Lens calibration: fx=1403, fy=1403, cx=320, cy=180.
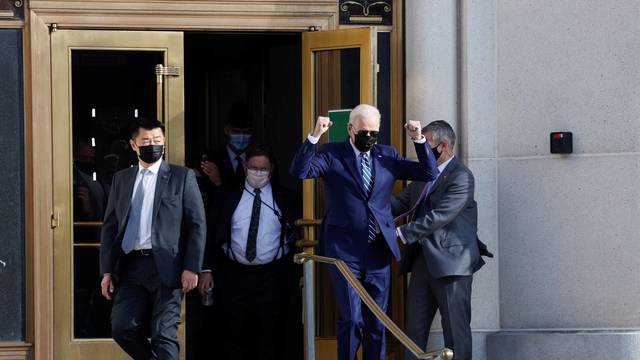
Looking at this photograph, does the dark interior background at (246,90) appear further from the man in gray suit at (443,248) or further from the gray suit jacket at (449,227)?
the gray suit jacket at (449,227)

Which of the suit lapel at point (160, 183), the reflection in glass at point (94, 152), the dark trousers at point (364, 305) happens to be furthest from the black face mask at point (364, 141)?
Answer: the reflection in glass at point (94, 152)

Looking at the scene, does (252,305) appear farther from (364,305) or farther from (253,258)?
(364,305)

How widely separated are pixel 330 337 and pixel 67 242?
2063 millimetres

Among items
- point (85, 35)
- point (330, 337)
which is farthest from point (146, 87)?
point (330, 337)

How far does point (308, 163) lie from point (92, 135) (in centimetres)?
212

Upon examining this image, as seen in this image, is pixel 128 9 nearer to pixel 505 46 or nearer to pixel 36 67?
pixel 36 67

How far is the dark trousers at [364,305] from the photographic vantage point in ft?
30.0

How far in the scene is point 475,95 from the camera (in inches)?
408

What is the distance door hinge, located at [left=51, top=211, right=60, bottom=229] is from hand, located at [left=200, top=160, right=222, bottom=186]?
137 centimetres

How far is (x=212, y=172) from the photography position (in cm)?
1118

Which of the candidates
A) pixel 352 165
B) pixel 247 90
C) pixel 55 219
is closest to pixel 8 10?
pixel 55 219

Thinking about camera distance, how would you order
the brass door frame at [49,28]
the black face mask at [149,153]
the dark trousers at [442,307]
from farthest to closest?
the brass door frame at [49,28]
the dark trousers at [442,307]
the black face mask at [149,153]

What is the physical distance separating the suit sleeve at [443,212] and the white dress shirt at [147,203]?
169cm

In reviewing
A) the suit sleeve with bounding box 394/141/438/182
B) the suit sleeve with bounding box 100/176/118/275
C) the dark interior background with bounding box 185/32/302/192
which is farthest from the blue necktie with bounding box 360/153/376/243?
the dark interior background with bounding box 185/32/302/192
